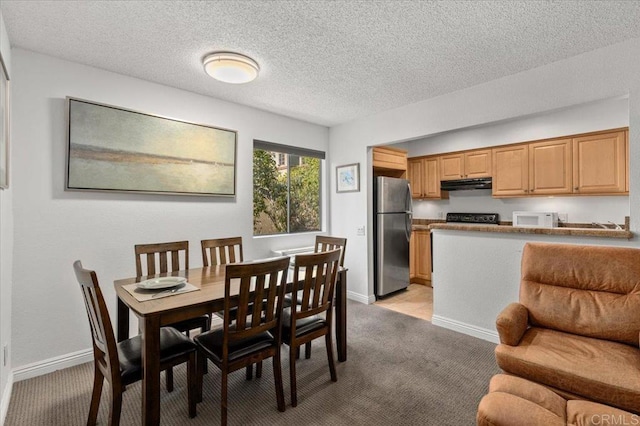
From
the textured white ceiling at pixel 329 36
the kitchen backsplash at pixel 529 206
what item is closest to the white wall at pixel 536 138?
the kitchen backsplash at pixel 529 206

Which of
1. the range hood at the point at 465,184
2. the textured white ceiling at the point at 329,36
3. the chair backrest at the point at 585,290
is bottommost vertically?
the chair backrest at the point at 585,290

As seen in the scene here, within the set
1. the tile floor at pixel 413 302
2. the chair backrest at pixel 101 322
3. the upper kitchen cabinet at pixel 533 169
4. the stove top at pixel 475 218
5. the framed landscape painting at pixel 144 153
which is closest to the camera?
the chair backrest at pixel 101 322

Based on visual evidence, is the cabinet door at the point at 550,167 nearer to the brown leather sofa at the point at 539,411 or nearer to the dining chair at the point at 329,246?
the dining chair at the point at 329,246

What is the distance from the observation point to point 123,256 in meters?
2.89

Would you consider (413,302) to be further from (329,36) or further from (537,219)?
(329,36)

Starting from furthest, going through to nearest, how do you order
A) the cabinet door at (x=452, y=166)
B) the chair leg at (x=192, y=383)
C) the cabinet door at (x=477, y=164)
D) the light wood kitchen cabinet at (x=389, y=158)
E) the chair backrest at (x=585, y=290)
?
the cabinet door at (x=452, y=166)
the cabinet door at (x=477, y=164)
the light wood kitchen cabinet at (x=389, y=158)
the chair backrest at (x=585, y=290)
the chair leg at (x=192, y=383)

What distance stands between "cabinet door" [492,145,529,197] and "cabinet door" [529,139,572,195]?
0.23 ft

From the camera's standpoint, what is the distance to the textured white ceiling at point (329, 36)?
195cm

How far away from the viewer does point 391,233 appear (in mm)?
4480

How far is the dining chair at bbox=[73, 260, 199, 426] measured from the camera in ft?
5.03

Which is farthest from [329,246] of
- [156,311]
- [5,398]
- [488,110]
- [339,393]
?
[5,398]

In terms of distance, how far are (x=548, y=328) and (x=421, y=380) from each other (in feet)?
3.20

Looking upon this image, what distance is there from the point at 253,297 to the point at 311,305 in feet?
1.69

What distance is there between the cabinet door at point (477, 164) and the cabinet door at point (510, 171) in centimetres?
10
